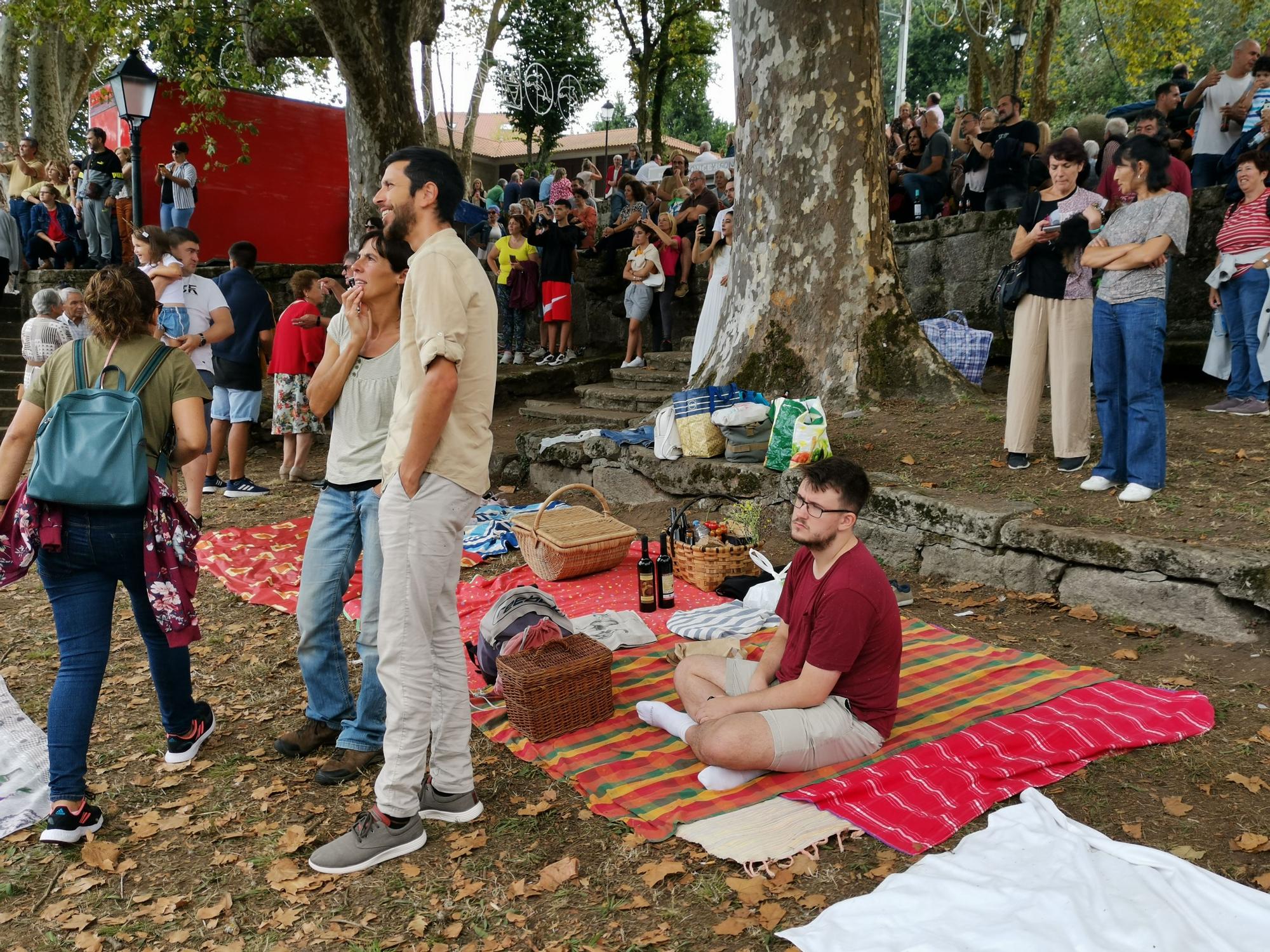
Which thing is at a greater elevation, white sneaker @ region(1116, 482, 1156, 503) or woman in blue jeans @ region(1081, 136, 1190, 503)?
woman in blue jeans @ region(1081, 136, 1190, 503)

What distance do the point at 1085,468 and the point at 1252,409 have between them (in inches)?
81.2

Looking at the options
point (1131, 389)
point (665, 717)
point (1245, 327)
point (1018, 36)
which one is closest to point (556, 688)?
point (665, 717)

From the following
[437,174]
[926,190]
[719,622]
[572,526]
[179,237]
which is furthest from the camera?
[926,190]

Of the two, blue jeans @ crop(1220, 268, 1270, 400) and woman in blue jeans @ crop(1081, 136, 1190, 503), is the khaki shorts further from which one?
blue jeans @ crop(1220, 268, 1270, 400)

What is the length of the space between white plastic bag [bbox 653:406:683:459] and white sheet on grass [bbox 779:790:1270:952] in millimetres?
4792

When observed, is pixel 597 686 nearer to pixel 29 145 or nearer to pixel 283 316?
pixel 283 316

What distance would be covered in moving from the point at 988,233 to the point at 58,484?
9.47m

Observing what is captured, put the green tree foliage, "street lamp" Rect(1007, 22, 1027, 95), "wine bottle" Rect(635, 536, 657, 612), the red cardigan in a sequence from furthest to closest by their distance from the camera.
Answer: the green tree foliage < "street lamp" Rect(1007, 22, 1027, 95) < the red cardigan < "wine bottle" Rect(635, 536, 657, 612)

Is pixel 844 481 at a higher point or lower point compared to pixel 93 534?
higher

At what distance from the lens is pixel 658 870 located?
302cm

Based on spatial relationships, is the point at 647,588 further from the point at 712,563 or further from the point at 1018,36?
the point at 1018,36

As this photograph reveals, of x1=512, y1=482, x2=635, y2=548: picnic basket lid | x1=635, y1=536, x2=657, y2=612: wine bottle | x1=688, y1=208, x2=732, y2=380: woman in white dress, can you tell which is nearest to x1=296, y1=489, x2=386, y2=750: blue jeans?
x1=635, y1=536, x2=657, y2=612: wine bottle

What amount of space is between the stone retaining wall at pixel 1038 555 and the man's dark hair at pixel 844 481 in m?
2.17

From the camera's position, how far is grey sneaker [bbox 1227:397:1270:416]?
23.3 feet
